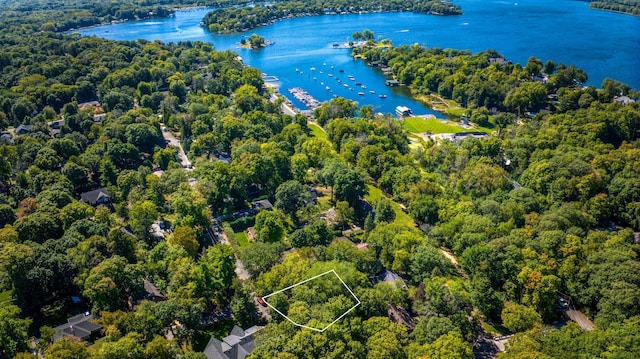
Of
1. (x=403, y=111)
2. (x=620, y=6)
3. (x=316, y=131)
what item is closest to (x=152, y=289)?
(x=316, y=131)

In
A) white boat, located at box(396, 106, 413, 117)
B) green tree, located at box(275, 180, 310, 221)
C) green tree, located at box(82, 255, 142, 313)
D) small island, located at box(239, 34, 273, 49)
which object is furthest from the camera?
small island, located at box(239, 34, 273, 49)

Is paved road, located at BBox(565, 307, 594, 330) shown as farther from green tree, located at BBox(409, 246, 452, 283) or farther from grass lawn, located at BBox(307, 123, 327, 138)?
grass lawn, located at BBox(307, 123, 327, 138)

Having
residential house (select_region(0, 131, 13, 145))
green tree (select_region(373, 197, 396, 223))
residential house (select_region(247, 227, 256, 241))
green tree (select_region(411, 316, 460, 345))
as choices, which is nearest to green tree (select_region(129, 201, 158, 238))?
residential house (select_region(247, 227, 256, 241))

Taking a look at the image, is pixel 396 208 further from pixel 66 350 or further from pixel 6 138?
pixel 6 138

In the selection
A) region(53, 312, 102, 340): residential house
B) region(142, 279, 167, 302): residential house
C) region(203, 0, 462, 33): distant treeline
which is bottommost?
region(142, 279, 167, 302): residential house

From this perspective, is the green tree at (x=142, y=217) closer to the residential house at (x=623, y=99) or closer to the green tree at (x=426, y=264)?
the green tree at (x=426, y=264)

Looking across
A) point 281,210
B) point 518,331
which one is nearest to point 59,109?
point 281,210
